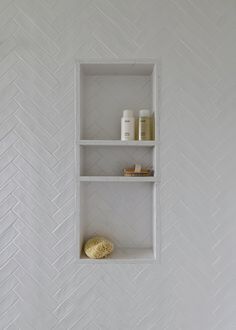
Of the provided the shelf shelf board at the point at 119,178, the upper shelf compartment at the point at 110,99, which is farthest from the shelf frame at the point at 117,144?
the upper shelf compartment at the point at 110,99

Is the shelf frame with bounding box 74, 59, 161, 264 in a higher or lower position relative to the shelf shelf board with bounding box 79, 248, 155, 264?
higher

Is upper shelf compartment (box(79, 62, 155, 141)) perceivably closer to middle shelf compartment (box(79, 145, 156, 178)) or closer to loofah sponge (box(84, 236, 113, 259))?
middle shelf compartment (box(79, 145, 156, 178))

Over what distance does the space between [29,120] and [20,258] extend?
2.07ft

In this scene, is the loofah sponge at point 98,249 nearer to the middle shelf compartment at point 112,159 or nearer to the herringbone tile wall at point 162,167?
the herringbone tile wall at point 162,167

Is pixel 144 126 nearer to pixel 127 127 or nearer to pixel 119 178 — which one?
pixel 127 127

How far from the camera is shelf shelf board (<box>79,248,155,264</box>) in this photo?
1.49 meters

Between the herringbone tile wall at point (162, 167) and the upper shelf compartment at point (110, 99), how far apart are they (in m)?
0.18

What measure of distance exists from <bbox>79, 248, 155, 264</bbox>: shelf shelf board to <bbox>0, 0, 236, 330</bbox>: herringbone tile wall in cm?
3

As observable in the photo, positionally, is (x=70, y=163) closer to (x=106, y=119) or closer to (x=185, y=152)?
(x=106, y=119)

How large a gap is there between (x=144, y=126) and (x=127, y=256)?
0.61m

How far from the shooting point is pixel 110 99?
5.51 feet

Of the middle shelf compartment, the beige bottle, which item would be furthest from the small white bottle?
the middle shelf compartment

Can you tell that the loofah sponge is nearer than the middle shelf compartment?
Yes

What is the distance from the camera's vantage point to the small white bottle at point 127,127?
154 centimetres
